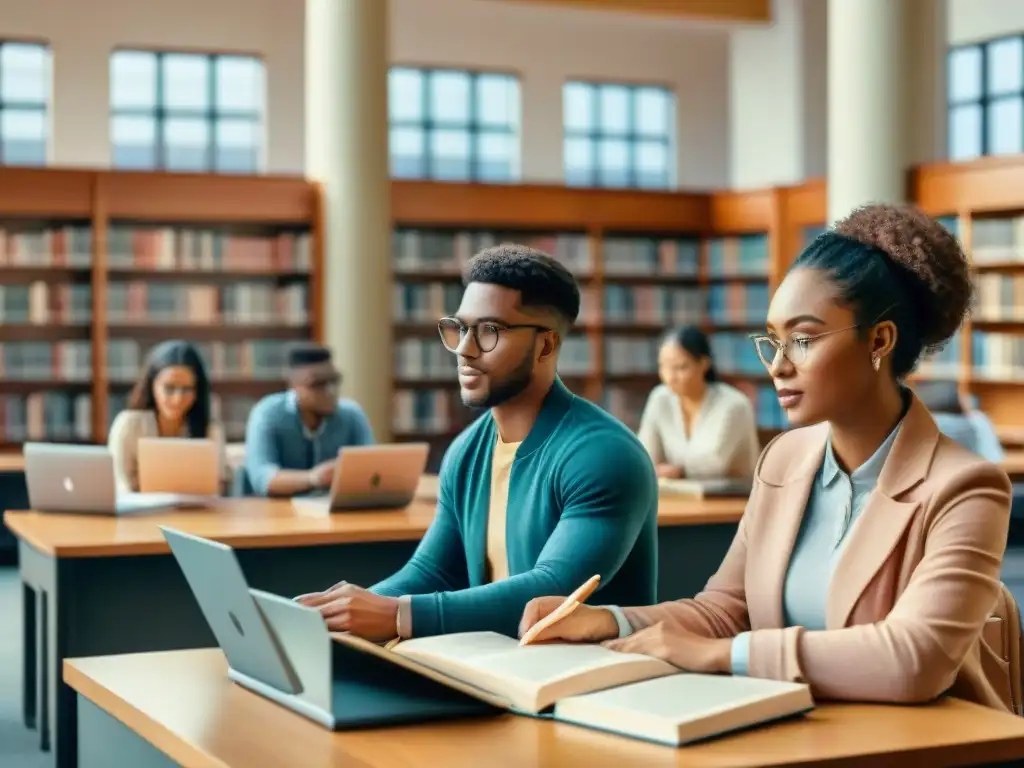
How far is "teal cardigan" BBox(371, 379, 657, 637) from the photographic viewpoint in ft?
8.36

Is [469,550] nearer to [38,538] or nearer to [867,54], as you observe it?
[38,538]

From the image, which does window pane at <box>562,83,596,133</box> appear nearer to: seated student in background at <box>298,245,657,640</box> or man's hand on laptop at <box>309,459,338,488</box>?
man's hand on laptop at <box>309,459,338,488</box>

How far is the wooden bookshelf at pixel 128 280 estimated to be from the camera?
9.70 meters

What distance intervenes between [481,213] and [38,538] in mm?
6982

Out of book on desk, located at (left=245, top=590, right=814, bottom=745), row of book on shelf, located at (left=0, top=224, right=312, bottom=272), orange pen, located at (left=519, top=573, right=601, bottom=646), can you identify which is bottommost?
book on desk, located at (left=245, top=590, right=814, bottom=745)

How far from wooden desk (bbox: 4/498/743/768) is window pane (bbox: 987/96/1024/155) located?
956cm

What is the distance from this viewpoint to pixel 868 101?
31.6 feet

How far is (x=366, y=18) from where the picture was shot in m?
9.86

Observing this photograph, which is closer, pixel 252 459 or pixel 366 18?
pixel 252 459

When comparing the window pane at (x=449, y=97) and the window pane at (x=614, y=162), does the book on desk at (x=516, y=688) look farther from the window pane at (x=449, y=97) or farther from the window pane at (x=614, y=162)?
the window pane at (x=614, y=162)

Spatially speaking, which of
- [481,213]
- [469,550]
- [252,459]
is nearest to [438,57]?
[481,213]

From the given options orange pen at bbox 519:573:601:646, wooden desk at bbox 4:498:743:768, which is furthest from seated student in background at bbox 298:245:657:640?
wooden desk at bbox 4:498:743:768

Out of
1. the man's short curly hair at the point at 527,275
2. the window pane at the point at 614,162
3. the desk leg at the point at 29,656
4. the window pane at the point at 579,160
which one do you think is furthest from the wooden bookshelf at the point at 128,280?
the man's short curly hair at the point at 527,275

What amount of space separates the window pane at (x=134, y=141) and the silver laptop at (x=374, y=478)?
8704 millimetres
